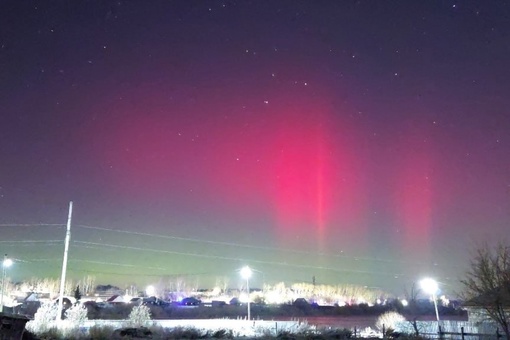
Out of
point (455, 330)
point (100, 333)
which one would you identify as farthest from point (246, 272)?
point (100, 333)

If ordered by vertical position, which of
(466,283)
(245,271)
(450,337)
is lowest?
(450,337)

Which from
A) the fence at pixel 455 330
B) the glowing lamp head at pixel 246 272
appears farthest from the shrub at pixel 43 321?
the fence at pixel 455 330

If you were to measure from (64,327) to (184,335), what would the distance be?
340 inches

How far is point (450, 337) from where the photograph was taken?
4678 cm

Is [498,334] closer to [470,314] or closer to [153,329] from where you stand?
[470,314]

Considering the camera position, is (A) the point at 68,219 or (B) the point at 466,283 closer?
(B) the point at 466,283

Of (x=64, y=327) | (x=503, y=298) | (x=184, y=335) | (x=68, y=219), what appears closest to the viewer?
(x=503, y=298)

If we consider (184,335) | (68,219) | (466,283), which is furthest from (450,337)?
(68,219)

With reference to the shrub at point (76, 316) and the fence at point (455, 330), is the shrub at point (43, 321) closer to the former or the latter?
the shrub at point (76, 316)

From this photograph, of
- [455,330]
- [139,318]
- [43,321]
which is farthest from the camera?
[455,330]

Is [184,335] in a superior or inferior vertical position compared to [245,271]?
inferior

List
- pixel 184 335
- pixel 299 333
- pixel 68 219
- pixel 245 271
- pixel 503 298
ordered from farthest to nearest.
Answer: pixel 245 271 → pixel 68 219 → pixel 299 333 → pixel 184 335 → pixel 503 298

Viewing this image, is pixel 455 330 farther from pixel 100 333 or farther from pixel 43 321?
pixel 43 321

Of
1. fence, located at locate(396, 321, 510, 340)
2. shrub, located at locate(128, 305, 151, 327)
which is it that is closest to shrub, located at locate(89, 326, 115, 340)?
shrub, located at locate(128, 305, 151, 327)
